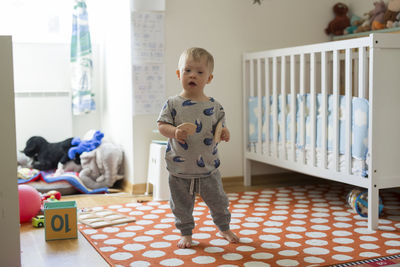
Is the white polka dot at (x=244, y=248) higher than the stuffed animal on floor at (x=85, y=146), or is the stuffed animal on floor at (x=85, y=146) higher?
the stuffed animal on floor at (x=85, y=146)

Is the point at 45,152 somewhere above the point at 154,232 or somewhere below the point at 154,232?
above

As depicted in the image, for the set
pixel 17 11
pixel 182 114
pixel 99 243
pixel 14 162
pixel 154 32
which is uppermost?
pixel 17 11

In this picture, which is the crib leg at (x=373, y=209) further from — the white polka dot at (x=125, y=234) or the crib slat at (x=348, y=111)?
the white polka dot at (x=125, y=234)

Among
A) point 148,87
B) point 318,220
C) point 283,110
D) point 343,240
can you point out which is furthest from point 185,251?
point 148,87

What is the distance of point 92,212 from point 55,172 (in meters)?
0.89

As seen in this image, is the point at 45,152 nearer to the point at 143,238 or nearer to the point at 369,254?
the point at 143,238

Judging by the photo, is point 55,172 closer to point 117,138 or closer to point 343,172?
point 117,138

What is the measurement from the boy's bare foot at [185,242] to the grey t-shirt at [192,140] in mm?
247

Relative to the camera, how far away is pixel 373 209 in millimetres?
2146

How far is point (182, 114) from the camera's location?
192 cm

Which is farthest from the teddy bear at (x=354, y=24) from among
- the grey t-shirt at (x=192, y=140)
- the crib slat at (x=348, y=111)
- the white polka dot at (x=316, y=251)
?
the white polka dot at (x=316, y=251)

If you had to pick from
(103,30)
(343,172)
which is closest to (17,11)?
(103,30)

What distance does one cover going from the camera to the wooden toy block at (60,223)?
6.70 ft

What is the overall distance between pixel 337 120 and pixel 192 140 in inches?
33.3
